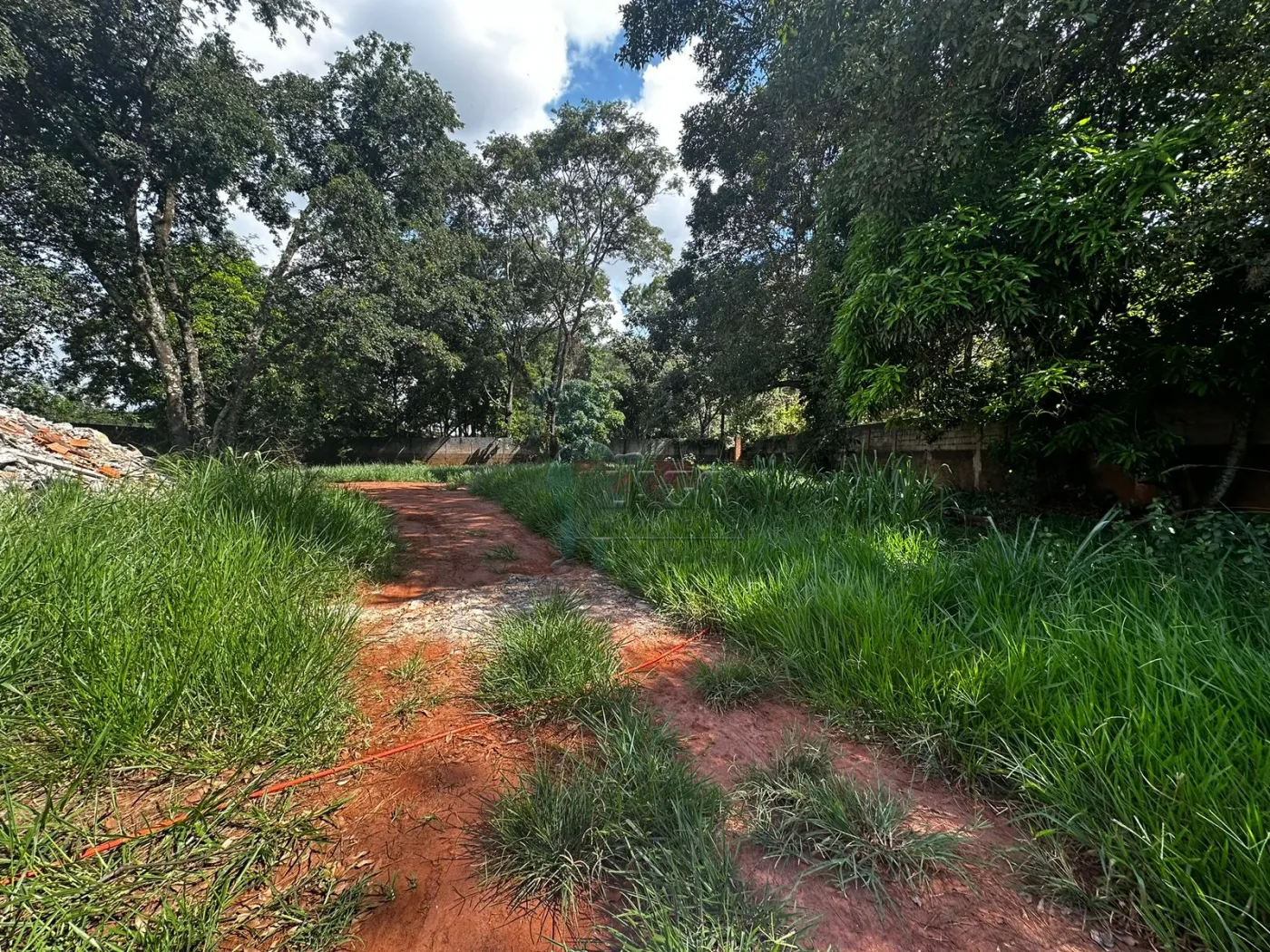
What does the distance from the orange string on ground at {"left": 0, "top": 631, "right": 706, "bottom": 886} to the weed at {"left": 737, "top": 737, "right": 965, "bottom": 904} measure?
69 cm

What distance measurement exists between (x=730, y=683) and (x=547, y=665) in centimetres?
66

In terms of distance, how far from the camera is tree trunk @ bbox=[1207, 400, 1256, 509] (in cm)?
239

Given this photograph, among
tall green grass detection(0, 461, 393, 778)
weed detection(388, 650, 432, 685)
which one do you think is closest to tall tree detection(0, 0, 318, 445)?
tall green grass detection(0, 461, 393, 778)

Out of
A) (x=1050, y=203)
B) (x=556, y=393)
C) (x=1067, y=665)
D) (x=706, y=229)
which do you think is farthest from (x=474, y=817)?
(x=556, y=393)

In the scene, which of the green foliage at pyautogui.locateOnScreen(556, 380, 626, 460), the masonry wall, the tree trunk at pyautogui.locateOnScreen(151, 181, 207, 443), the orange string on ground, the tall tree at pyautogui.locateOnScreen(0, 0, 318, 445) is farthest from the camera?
the green foliage at pyautogui.locateOnScreen(556, 380, 626, 460)

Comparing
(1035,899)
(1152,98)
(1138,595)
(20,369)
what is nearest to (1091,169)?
(1152,98)

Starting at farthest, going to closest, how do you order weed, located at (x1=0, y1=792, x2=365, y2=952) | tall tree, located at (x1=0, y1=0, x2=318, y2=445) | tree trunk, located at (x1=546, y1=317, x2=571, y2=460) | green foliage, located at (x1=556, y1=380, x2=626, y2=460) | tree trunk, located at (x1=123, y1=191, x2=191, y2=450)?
tree trunk, located at (x1=546, y1=317, x2=571, y2=460)
green foliage, located at (x1=556, y1=380, x2=626, y2=460)
tree trunk, located at (x1=123, y1=191, x2=191, y2=450)
tall tree, located at (x1=0, y1=0, x2=318, y2=445)
weed, located at (x1=0, y1=792, x2=365, y2=952)

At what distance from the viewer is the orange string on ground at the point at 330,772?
81 centimetres

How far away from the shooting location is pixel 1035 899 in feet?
2.74

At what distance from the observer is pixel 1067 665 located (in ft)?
3.98

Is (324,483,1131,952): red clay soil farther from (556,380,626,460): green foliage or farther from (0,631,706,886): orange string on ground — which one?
(556,380,626,460): green foliage

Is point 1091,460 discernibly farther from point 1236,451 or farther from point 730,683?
point 730,683

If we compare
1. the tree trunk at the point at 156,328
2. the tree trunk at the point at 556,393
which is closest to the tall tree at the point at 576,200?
the tree trunk at the point at 556,393

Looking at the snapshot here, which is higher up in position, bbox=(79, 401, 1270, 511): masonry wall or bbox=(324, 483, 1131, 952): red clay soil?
bbox=(79, 401, 1270, 511): masonry wall
